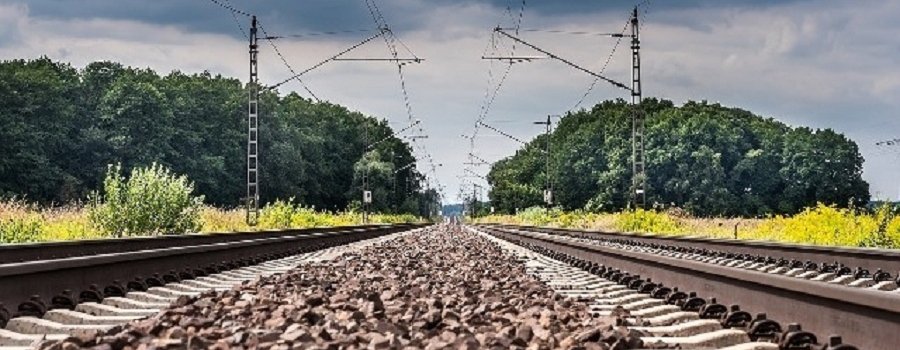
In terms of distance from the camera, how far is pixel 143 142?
3248 inches

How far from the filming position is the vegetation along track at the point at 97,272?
7.68 m

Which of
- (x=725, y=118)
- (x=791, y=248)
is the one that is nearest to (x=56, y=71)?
(x=725, y=118)

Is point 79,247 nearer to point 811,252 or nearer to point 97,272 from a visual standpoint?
point 97,272

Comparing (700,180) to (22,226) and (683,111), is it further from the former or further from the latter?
(22,226)

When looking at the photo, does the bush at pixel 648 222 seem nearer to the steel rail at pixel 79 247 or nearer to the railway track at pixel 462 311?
the steel rail at pixel 79 247

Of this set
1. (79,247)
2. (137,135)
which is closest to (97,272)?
(79,247)

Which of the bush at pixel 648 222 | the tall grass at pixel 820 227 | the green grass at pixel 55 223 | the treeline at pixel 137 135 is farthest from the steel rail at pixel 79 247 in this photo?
the treeline at pixel 137 135

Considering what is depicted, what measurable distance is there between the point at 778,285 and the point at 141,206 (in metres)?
19.9

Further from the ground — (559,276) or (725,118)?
(725,118)

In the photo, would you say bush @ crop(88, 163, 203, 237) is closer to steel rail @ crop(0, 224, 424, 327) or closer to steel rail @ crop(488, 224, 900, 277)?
steel rail @ crop(0, 224, 424, 327)

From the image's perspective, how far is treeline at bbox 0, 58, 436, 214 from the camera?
72750mm

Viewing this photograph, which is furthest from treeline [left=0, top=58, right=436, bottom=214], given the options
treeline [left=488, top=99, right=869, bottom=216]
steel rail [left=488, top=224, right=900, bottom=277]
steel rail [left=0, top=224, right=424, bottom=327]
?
steel rail [left=0, top=224, right=424, bottom=327]

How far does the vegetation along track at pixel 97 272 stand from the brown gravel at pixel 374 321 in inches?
36.7

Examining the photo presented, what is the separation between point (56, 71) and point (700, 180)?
192 ft
